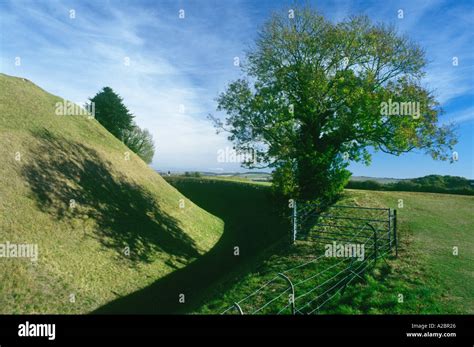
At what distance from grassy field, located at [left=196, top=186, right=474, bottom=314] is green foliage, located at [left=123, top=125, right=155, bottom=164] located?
185 ft

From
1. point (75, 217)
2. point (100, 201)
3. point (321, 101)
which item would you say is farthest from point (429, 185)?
point (75, 217)

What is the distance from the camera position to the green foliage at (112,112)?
5959 centimetres

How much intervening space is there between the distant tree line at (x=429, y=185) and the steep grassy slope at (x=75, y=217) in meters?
20.4

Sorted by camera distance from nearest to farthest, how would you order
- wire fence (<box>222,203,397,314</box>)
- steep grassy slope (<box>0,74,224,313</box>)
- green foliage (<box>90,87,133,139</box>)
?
wire fence (<box>222,203,397,314</box>)
steep grassy slope (<box>0,74,224,313</box>)
green foliage (<box>90,87,133,139</box>)

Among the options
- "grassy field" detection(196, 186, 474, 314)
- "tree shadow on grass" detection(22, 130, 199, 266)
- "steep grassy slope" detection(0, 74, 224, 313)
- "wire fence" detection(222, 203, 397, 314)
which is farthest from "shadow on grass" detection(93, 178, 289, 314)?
"wire fence" detection(222, 203, 397, 314)

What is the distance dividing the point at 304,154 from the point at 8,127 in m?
23.0

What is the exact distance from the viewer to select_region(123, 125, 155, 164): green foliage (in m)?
69.2

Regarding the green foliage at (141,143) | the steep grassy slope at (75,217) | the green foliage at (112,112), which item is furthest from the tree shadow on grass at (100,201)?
the green foliage at (141,143)

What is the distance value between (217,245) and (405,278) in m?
17.2

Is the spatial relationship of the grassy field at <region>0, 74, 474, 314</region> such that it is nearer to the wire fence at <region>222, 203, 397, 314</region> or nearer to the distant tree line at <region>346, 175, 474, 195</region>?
the wire fence at <region>222, 203, 397, 314</region>

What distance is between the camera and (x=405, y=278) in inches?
520

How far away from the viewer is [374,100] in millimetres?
20109
